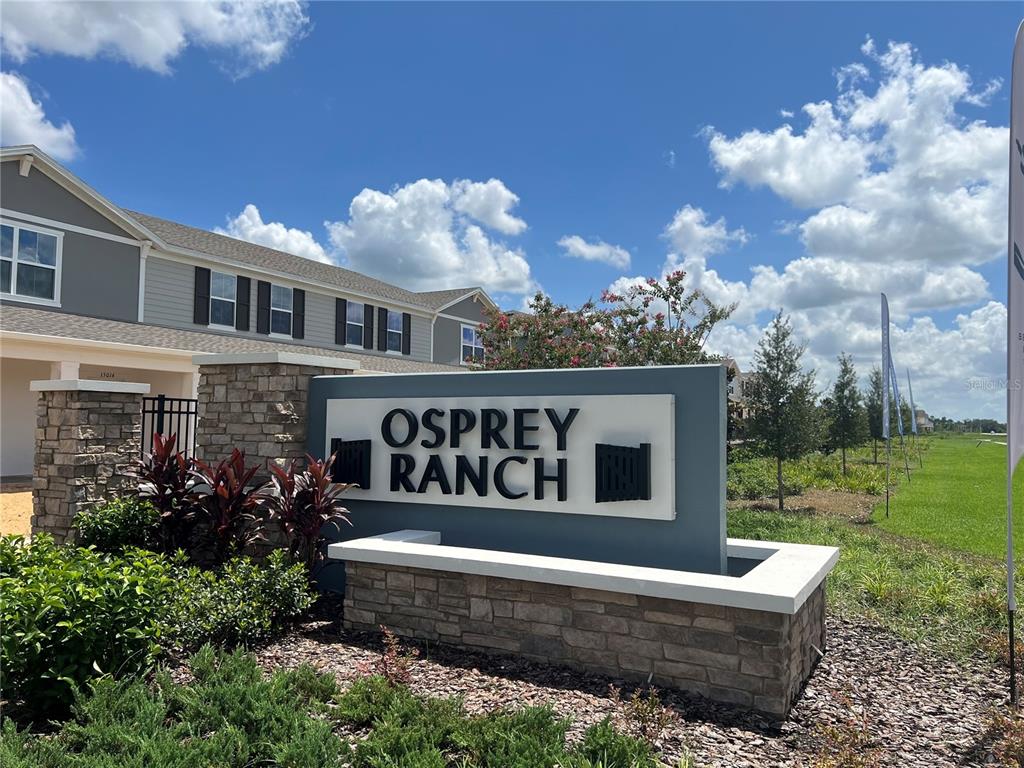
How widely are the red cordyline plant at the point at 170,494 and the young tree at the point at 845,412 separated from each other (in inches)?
887

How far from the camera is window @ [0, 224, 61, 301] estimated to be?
45.9 ft

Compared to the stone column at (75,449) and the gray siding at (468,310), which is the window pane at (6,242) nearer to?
the stone column at (75,449)

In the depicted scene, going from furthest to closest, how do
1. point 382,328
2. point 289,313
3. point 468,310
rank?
1. point 468,310
2. point 382,328
3. point 289,313

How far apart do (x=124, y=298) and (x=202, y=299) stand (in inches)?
73.1

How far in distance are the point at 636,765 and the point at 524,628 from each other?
74.8 inches

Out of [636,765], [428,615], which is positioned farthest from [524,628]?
[636,765]

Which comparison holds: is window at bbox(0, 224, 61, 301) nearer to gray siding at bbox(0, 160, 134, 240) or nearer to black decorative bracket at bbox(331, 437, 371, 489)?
gray siding at bbox(0, 160, 134, 240)

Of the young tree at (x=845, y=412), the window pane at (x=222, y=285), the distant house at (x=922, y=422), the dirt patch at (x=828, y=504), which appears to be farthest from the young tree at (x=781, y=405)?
the distant house at (x=922, y=422)

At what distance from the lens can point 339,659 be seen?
517 cm

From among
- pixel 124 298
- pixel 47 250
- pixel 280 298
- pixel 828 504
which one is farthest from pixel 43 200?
pixel 828 504

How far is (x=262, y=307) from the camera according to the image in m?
18.8

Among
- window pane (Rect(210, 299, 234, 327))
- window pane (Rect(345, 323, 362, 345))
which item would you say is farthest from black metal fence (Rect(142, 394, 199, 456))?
window pane (Rect(345, 323, 362, 345))

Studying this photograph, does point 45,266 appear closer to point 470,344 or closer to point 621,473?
point 621,473

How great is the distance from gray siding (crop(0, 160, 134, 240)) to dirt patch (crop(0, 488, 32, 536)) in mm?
5889
